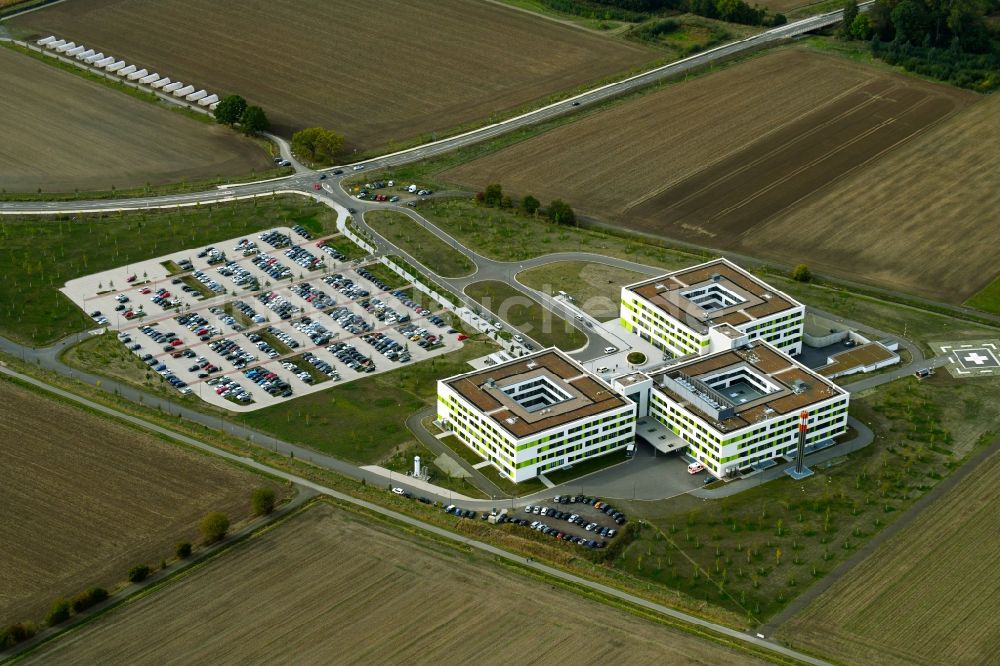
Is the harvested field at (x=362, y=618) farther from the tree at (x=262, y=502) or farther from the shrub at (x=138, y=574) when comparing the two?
the tree at (x=262, y=502)

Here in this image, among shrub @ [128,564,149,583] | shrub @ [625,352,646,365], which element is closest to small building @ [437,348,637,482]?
shrub @ [625,352,646,365]

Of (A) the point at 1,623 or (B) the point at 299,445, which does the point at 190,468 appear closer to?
(B) the point at 299,445

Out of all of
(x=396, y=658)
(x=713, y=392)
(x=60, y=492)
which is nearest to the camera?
(x=396, y=658)

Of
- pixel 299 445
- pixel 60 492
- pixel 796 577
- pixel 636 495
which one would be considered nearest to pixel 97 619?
pixel 60 492

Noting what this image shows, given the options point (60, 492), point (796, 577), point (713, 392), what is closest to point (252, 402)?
point (60, 492)

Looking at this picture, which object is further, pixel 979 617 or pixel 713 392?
pixel 713 392

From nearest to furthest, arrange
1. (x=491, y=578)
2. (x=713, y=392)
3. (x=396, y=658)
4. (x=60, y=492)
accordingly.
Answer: (x=396, y=658), (x=491, y=578), (x=60, y=492), (x=713, y=392)

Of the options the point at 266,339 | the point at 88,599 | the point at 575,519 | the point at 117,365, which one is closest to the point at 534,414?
the point at 575,519
